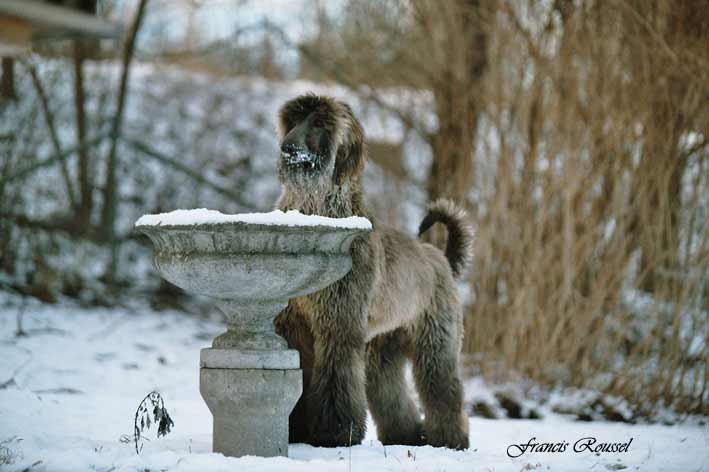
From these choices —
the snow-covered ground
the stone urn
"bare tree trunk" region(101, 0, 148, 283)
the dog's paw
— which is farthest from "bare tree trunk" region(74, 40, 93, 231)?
the stone urn

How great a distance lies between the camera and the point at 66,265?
26.9 ft

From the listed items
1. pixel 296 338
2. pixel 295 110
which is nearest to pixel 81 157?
pixel 295 110

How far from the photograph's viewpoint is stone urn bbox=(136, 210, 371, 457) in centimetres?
302

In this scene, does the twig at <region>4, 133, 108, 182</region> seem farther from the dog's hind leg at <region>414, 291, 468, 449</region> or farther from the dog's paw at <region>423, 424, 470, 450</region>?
the dog's paw at <region>423, 424, 470, 450</region>

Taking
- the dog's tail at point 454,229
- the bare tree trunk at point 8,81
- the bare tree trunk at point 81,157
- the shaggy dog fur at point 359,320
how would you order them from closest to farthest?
the shaggy dog fur at point 359,320, the dog's tail at point 454,229, the bare tree trunk at point 8,81, the bare tree trunk at point 81,157

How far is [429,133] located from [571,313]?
7.67 feet

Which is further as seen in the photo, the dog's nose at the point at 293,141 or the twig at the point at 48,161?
the twig at the point at 48,161

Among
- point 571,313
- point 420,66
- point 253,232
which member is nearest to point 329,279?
point 253,232

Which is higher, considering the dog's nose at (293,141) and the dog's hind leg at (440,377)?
the dog's nose at (293,141)

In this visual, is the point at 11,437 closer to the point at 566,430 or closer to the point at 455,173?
the point at 566,430

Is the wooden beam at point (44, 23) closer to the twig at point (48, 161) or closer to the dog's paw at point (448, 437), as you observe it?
the twig at point (48, 161)

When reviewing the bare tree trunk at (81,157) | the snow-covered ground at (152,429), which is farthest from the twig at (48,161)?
the snow-covered ground at (152,429)

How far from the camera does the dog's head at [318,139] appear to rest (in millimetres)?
3535

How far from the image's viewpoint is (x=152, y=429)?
4.24m
